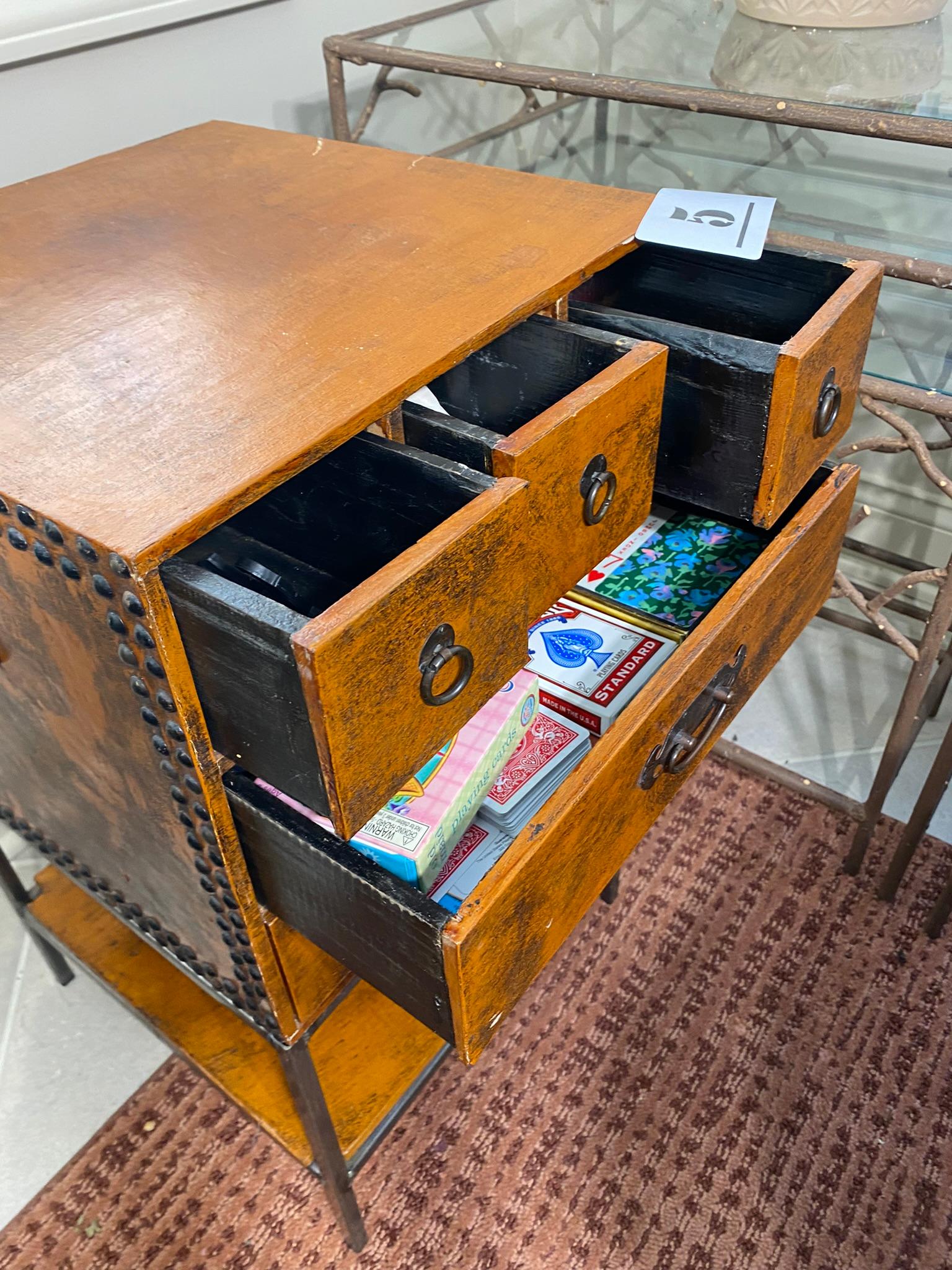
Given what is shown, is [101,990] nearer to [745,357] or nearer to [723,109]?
[745,357]

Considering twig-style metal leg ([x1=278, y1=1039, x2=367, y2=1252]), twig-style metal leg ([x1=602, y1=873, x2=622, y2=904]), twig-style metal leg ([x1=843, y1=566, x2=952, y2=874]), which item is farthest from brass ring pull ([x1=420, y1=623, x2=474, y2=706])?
twig-style metal leg ([x1=602, y1=873, x2=622, y2=904])

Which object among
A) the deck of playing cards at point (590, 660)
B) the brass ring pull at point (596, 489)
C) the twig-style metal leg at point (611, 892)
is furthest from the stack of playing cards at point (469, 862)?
the twig-style metal leg at point (611, 892)

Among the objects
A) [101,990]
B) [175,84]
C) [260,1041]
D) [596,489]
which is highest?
[175,84]

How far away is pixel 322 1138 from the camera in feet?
2.65

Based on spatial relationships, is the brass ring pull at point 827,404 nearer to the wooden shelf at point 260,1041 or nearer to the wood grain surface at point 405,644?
the wood grain surface at point 405,644

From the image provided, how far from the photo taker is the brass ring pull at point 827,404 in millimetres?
736

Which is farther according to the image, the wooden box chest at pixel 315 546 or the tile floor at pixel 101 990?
the tile floor at pixel 101 990

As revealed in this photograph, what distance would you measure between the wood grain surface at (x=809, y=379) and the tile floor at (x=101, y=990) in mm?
711

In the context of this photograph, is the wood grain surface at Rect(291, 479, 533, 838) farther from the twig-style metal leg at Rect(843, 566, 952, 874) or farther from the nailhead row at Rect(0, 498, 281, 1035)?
the twig-style metal leg at Rect(843, 566, 952, 874)

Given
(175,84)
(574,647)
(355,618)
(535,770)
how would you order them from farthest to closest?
1. (175,84)
2. (574,647)
3. (535,770)
4. (355,618)

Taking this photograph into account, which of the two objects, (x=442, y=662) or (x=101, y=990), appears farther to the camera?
(x=101, y=990)

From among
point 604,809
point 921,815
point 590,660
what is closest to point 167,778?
point 604,809

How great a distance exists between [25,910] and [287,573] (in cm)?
63

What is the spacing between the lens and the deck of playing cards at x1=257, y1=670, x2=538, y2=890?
0.63 m
